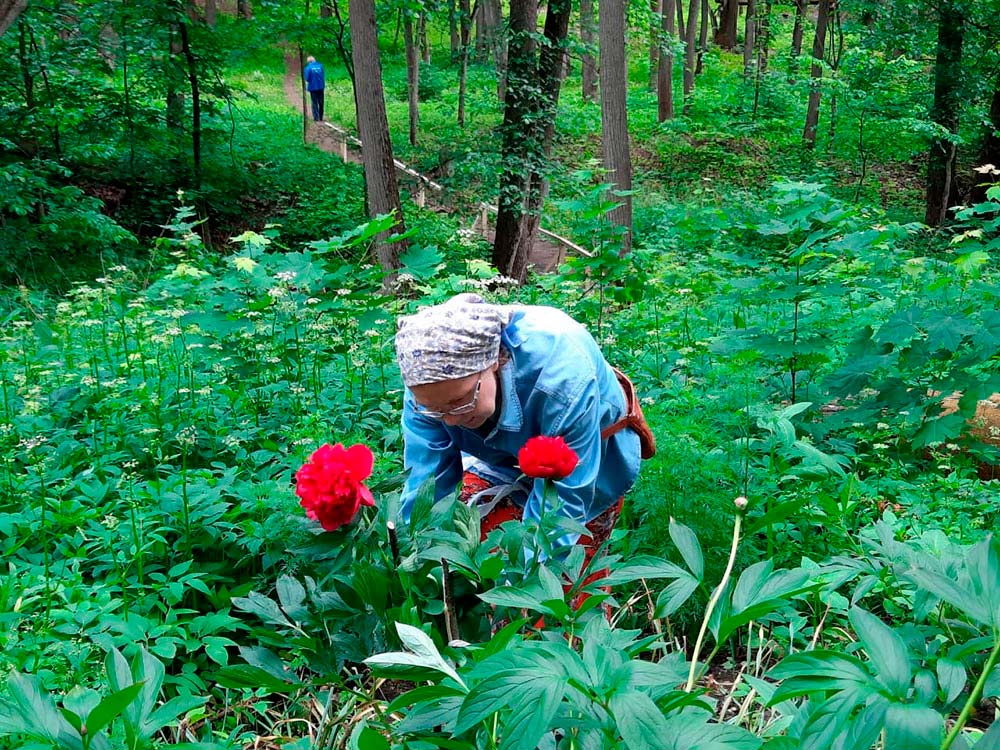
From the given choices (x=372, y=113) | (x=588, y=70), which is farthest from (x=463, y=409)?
(x=588, y=70)

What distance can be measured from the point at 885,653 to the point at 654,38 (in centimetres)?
2105

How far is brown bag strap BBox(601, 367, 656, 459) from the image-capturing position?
2.68m

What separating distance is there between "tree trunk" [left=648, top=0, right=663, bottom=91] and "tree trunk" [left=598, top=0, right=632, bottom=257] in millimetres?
7459

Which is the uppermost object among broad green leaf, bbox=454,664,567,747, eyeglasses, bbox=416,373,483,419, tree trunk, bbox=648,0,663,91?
tree trunk, bbox=648,0,663,91

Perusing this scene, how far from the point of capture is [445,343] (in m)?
2.12

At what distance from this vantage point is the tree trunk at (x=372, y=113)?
9539mm

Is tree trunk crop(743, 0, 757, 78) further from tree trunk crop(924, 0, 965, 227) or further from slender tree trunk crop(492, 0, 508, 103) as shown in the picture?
slender tree trunk crop(492, 0, 508, 103)

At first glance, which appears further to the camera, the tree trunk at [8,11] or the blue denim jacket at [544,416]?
the tree trunk at [8,11]

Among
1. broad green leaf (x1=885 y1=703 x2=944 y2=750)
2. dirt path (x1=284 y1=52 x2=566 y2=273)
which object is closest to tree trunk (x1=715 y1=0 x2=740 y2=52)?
dirt path (x1=284 y1=52 x2=566 y2=273)

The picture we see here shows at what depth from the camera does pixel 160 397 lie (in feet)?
12.8

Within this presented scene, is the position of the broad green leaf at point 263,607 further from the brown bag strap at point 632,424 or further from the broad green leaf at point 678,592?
the brown bag strap at point 632,424

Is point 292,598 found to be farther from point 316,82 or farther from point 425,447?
point 316,82

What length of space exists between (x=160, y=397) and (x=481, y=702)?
3.31 metres

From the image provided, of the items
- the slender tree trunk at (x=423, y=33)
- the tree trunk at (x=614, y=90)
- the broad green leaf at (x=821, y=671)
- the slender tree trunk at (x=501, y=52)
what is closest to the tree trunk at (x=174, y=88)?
the slender tree trunk at (x=501, y=52)
